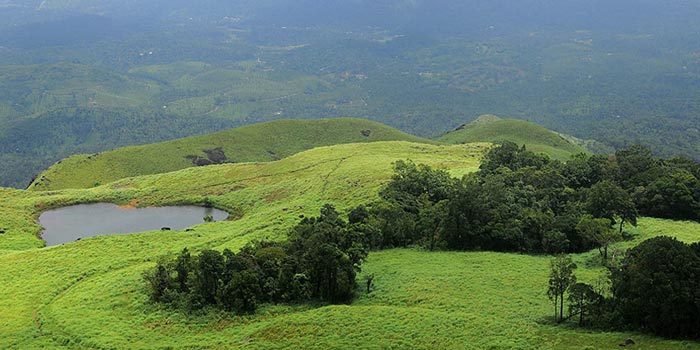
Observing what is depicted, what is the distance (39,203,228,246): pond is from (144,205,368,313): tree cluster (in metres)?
35.5

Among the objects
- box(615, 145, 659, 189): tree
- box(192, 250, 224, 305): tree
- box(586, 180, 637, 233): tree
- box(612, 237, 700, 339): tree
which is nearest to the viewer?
box(612, 237, 700, 339): tree

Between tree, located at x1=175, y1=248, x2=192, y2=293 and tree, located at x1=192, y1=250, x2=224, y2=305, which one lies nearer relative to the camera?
tree, located at x1=192, y1=250, x2=224, y2=305

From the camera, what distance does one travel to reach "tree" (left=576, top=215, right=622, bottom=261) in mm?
59412

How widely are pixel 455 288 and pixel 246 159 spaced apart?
14600 centimetres

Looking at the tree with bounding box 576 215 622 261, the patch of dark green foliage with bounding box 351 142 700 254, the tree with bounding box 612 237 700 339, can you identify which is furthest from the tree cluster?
the tree with bounding box 576 215 622 261

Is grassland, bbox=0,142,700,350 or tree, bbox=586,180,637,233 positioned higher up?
tree, bbox=586,180,637,233

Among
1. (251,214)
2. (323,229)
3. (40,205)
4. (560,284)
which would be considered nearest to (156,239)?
(251,214)

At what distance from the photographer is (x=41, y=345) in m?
46.0

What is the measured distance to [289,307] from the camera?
52.2 meters

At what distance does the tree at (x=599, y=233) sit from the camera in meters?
59.4

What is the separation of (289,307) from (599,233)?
105 ft

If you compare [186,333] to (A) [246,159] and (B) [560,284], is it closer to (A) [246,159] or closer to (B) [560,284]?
(B) [560,284]

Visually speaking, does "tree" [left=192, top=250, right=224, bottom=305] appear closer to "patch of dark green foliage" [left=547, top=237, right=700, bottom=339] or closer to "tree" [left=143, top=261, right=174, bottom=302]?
"tree" [left=143, top=261, right=174, bottom=302]

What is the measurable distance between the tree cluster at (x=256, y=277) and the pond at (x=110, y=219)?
3555cm
